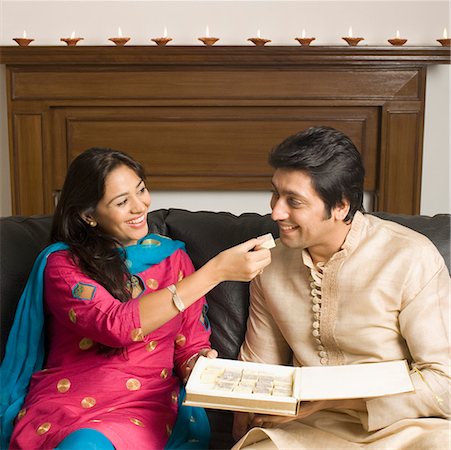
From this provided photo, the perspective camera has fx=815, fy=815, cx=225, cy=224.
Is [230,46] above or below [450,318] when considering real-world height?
above

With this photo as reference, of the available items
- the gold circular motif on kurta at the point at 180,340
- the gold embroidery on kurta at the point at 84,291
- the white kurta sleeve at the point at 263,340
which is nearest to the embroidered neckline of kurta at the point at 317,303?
the white kurta sleeve at the point at 263,340

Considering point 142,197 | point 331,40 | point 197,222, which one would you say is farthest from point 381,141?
point 142,197

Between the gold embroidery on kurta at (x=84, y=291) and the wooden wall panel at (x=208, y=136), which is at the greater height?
the wooden wall panel at (x=208, y=136)

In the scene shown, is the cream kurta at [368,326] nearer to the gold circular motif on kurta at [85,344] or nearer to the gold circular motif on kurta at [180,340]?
the gold circular motif on kurta at [180,340]

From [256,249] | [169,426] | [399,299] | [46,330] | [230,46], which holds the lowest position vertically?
[169,426]

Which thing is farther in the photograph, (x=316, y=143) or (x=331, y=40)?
(x=331, y=40)

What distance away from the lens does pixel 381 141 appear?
4.37m

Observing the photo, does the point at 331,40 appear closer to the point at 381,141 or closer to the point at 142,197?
the point at 381,141

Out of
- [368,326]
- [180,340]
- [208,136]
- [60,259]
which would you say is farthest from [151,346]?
[208,136]

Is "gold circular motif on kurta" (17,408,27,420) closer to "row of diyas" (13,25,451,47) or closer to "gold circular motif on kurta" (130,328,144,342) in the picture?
"gold circular motif on kurta" (130,328,144,342)

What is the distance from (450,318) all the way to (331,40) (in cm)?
290

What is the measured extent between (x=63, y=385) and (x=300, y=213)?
701 mm

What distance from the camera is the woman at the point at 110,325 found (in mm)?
1825

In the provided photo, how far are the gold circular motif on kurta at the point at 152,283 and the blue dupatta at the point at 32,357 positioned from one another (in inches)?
1.4
